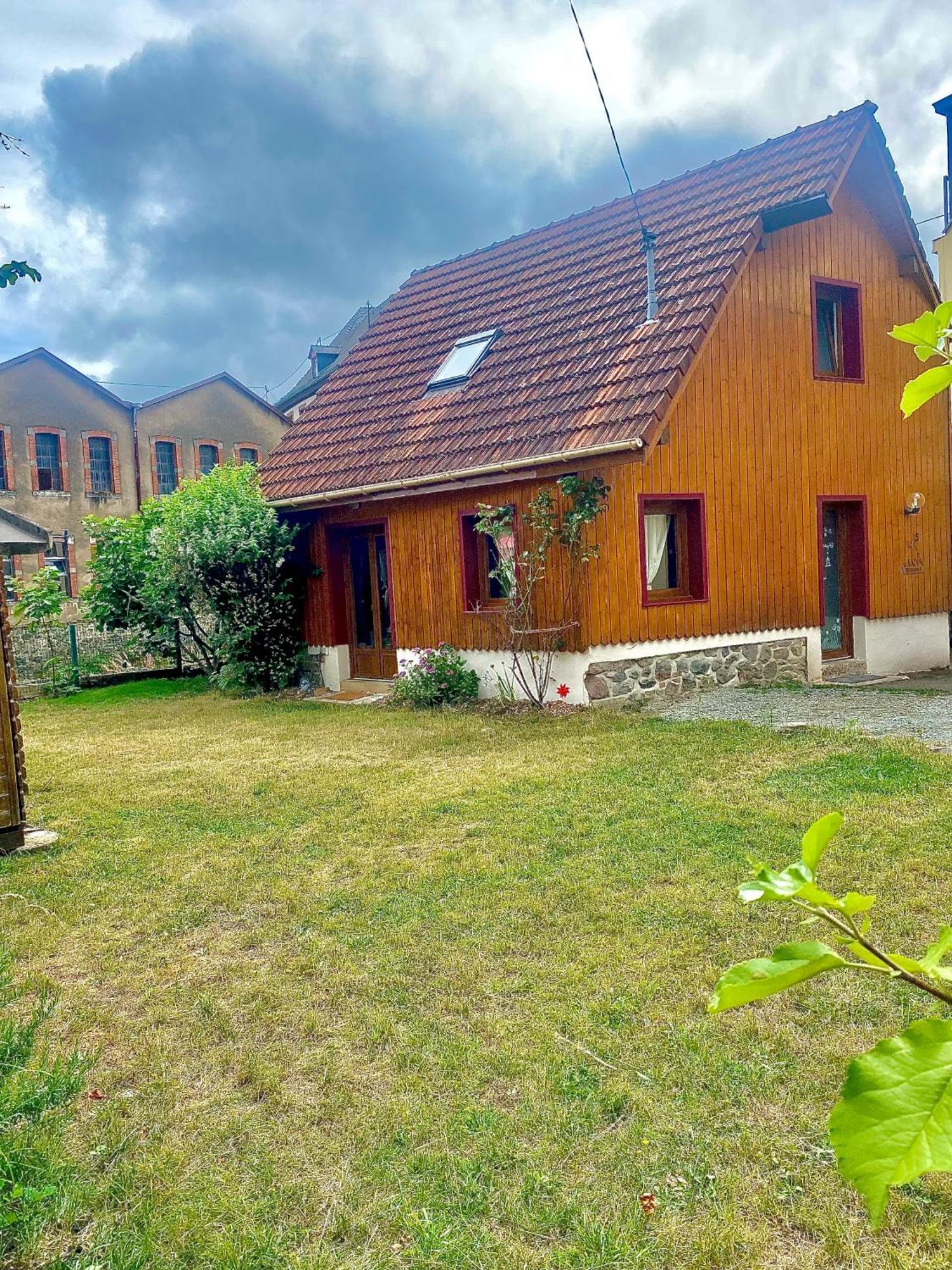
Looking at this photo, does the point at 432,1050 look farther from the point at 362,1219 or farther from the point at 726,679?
the point at 726,679

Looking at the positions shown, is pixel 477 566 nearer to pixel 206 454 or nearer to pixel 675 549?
pixel 675 549

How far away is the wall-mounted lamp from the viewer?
14.2 meters

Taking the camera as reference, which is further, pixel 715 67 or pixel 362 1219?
pixel 715 67

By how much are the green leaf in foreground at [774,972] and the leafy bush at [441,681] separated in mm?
11324

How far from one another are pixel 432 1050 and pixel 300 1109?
0.53 metres

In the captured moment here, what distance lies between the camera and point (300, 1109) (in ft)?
10.8

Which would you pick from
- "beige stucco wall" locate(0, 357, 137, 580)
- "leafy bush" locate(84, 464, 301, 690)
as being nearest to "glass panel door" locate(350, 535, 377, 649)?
"leafy bush" locate(84, 464, 301, 690)

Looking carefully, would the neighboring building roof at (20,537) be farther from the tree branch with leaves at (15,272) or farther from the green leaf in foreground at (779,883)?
the green leaf in foreground at (779,883)

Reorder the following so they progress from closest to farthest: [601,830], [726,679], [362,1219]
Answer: [362,1219] → [601,830] → [726,679]

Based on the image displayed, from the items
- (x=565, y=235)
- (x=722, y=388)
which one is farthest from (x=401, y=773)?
(x=565, y=235)

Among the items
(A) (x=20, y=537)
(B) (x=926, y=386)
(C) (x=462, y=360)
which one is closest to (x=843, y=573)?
(C) (x=462, y=360)

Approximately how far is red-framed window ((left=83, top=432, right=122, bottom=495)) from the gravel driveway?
25.9 metres

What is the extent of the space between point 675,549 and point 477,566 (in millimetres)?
2501

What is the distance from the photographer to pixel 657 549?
38.9ft
